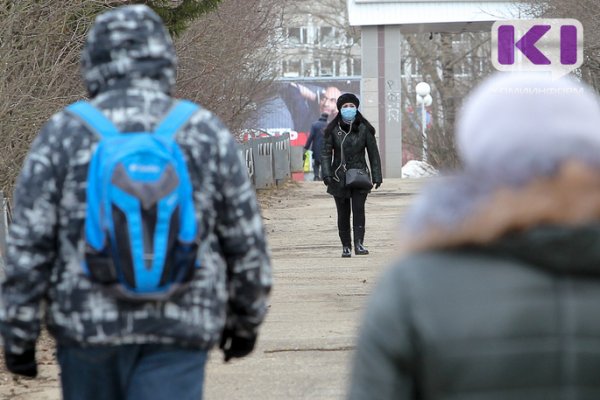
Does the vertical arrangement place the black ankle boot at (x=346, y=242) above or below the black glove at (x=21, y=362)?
below

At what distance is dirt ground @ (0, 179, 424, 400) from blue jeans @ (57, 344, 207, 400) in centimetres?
382

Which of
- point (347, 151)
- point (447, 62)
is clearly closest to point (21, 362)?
point (347, 151)

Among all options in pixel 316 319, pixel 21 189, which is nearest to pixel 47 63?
pixel 316 319

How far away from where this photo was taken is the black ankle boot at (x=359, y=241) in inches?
569

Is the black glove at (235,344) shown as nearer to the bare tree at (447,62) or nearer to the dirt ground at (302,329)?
the dirt ground at (302,329)

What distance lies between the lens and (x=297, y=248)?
16.2m

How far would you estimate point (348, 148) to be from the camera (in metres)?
14.1

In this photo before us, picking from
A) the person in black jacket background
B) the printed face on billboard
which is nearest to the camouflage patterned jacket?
the person in black jacket background

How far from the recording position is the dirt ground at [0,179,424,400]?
25.2ft

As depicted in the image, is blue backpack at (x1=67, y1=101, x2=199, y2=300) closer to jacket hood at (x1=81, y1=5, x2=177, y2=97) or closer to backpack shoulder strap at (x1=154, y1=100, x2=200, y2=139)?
backpack shoulder strap at (x1=154, y1=100, x2=200, y2=139)

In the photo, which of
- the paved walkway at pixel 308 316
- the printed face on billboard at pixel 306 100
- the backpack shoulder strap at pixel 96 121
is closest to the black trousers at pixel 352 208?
the paved walkway at pixel 308 316

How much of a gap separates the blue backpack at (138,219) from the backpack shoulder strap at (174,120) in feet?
0.10

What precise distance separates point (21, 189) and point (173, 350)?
1.92 ft

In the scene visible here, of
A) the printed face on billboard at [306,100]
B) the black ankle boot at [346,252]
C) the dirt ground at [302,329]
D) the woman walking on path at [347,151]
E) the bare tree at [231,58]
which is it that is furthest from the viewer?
the printed face on billboard at [306,100]
